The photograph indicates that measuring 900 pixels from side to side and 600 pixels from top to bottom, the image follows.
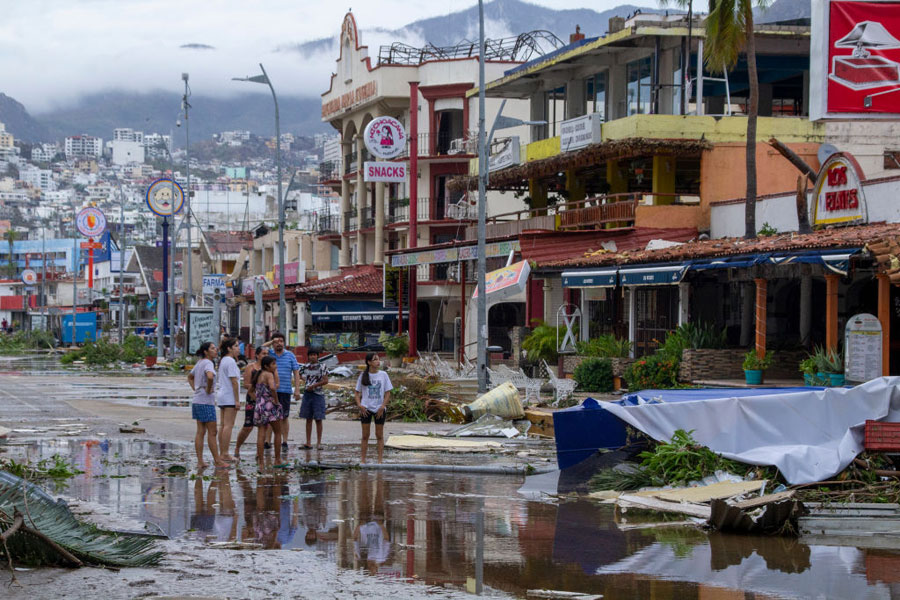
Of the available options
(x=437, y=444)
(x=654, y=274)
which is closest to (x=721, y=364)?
(x=654, y=274)

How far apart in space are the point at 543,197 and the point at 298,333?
1867cm

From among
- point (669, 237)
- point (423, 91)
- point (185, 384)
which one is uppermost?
point (423, 91)

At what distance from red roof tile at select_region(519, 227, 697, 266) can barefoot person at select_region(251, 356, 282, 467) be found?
15418 mm

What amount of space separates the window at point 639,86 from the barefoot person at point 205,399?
22.3 meters

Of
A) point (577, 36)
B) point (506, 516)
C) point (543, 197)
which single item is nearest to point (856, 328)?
point (506, 516)

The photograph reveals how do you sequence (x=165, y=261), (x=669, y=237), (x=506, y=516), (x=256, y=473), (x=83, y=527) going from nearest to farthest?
(x=83, y=527), (x=506, y=516), (x=256, y=473), (x=669, y=237), (x=165, y=261)

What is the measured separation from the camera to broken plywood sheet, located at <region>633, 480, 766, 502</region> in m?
12.6

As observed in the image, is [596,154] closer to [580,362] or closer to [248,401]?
[580,362]

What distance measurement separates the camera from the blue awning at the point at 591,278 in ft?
89.2

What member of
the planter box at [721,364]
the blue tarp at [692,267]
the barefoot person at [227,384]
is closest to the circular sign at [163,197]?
the blue tarp at [692,267]

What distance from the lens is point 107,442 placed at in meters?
19.5

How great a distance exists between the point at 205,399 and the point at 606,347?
14524 millimetres

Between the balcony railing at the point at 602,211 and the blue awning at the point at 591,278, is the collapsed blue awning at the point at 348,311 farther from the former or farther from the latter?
the blue awning at the point at 591,278

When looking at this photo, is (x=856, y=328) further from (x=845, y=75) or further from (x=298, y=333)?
(x=298, y=333)
